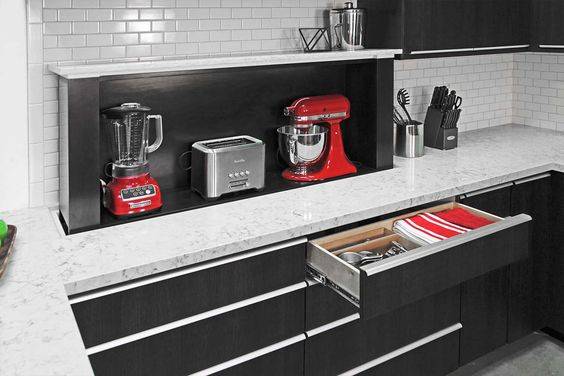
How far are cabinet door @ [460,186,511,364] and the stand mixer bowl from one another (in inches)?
27.6

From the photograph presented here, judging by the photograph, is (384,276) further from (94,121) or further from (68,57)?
(68,57)

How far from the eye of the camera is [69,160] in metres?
2.02

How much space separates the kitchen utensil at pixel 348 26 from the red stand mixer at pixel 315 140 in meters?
0.27

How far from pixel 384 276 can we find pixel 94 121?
1.15m

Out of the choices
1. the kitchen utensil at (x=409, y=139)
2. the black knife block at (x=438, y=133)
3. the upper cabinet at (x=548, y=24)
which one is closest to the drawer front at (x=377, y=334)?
the kitchen utensil at (x=409, y=139)

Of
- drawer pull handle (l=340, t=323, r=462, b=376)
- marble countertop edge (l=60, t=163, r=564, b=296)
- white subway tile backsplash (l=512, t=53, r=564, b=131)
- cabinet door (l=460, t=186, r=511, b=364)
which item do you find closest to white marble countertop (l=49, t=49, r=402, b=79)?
marble countertop edge (l=60, t=163, r=564, b=296)

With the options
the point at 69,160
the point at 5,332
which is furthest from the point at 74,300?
the point at 69,160

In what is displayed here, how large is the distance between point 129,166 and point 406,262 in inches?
42.4

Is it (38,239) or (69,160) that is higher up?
(69,160)

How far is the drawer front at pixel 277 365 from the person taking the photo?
6.61 feet

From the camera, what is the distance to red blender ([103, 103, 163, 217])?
2.13 metres

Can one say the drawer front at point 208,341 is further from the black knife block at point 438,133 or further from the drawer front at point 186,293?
the black knife block at point 438,133

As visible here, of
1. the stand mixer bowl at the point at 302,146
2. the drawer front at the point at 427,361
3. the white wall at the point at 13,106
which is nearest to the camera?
the white wall at the point at 13,106

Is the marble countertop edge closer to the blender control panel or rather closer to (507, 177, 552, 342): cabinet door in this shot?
(507, 177, 552, 342): cabinet door
